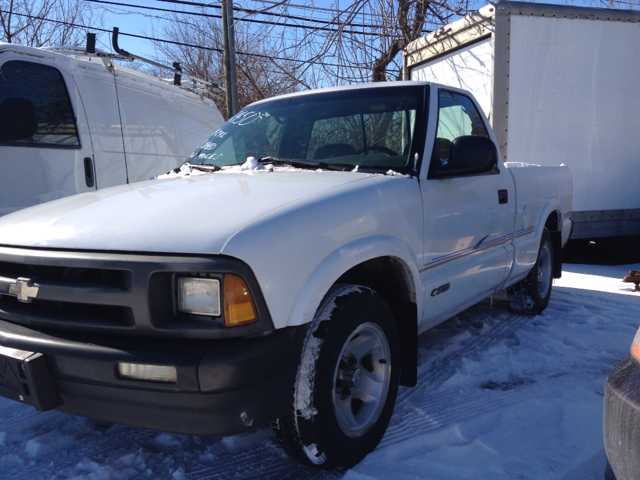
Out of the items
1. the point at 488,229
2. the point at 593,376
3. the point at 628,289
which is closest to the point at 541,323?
the point at 593,376

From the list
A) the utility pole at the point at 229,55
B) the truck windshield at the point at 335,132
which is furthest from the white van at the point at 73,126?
the utility pole at the point at 229,55

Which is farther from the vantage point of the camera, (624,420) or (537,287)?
(537,287)

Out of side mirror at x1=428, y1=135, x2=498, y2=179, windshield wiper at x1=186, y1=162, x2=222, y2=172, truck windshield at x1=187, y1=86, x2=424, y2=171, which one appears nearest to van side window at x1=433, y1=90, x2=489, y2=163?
side mirror at x1=428, y1=135, x2=498, y2=179

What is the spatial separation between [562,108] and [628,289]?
2.51m

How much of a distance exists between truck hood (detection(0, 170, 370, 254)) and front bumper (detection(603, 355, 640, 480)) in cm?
130

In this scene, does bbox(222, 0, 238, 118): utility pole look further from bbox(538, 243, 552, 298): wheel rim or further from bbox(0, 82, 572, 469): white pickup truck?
bbox(0, 82, 572, 469): white pickup truck

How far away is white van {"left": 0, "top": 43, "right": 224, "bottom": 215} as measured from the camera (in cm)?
417

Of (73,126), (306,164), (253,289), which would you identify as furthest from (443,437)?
(73,126)

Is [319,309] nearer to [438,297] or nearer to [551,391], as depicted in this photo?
[438,297]

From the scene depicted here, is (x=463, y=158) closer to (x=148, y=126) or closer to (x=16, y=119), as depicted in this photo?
(x=16, y=119)

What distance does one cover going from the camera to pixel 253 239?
5.89ft

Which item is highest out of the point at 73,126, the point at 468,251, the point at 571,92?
the point at 571,92

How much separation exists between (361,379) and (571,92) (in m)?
5.84

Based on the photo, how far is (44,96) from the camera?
454 centimetres
